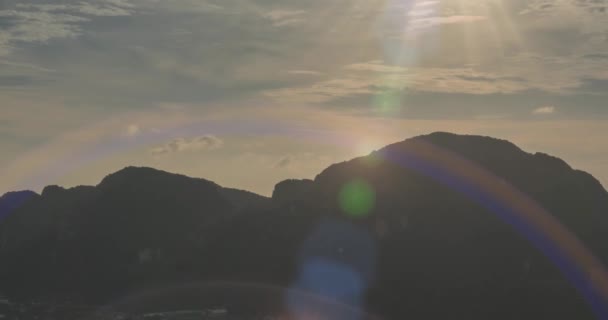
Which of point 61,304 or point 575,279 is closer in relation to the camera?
point 575,279

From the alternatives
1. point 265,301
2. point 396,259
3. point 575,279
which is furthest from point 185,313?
point 575,279

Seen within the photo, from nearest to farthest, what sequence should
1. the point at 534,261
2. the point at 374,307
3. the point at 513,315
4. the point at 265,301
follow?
the point at 513,315 < the point at 374,307 < the point at 265,301 < the point at 534,261

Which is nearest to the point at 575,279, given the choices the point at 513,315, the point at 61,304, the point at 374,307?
the point at 513,315

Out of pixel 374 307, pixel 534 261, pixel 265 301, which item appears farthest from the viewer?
pixel 534 261

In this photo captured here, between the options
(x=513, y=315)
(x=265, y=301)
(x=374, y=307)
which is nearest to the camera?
(x=513, y=315)

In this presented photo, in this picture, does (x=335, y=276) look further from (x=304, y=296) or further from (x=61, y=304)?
(x=61, y=304)

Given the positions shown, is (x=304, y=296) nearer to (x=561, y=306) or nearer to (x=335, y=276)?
(x=335, y=276)

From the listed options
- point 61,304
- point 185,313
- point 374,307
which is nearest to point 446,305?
point 374,307

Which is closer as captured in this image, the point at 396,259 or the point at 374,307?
the point at 374,307
